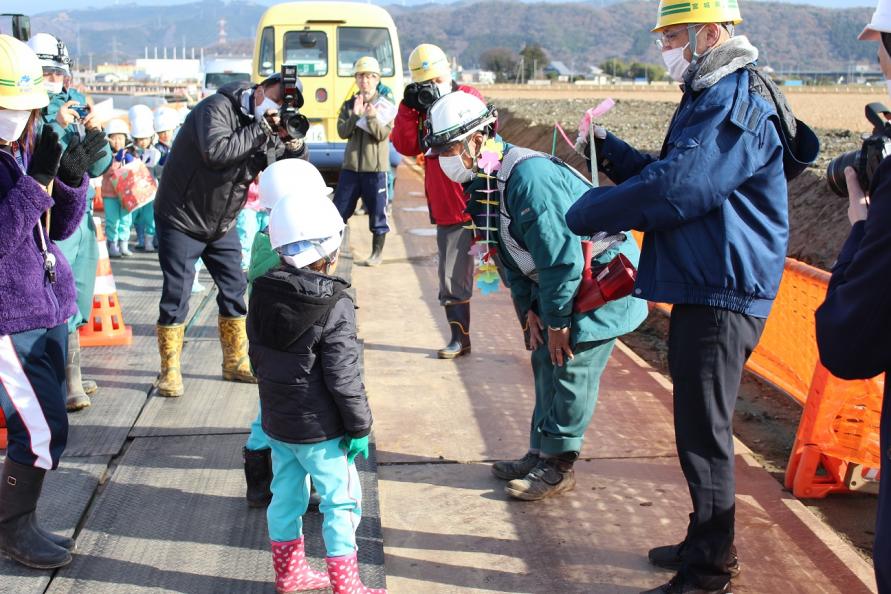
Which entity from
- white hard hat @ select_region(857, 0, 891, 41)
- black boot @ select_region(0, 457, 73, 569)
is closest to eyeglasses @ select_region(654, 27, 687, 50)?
white hard hat @ select_region(857, 0, 891, 41)

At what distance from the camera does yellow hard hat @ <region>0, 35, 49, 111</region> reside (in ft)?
11.1

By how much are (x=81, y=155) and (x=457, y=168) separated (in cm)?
155

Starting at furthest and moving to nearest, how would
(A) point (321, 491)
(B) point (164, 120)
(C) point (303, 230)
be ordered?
(B) point (164, 120) < (A) point (321, 491) < (C) point (303, 230)

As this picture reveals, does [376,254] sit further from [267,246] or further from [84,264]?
[267,246]

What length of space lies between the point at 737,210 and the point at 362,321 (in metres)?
4.81

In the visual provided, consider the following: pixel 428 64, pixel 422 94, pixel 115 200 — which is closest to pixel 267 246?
pixel 422 94

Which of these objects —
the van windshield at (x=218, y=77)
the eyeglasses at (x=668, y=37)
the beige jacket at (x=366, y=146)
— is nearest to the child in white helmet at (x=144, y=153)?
the beige jacket at (x=366, y=146)

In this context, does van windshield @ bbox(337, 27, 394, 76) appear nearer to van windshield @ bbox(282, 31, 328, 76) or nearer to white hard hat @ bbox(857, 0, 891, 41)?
van windshield @ bbox(282, 31, 328, 76)

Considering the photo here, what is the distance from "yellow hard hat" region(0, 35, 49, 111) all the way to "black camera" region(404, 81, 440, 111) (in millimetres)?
3884

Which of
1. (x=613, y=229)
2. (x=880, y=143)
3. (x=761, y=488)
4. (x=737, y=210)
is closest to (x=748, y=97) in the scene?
(x=737, y=210)

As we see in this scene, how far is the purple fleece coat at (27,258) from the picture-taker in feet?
11.3

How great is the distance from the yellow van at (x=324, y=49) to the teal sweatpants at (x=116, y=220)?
4795 mm

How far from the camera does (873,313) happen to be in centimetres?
203

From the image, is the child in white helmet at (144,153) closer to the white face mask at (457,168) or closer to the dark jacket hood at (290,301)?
the white face mask at (457,168)
